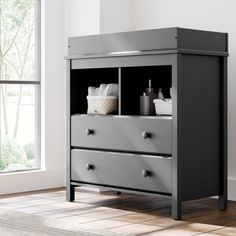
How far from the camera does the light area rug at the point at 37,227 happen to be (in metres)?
2.95

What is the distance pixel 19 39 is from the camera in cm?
439

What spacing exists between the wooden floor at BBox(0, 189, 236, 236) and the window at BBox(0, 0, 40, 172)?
0.32 m

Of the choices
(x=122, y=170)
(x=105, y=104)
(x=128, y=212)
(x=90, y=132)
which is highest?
(x=105, y=104)

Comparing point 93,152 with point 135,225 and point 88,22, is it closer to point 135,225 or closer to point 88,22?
point 135,225

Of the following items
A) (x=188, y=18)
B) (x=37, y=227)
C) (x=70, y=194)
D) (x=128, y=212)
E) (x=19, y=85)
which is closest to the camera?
(x=37, y=227)

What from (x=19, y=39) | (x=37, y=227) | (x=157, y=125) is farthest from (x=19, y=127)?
(x=37, y=227)

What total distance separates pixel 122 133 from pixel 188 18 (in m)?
1.00

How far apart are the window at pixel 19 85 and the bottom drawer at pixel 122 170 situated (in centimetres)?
62

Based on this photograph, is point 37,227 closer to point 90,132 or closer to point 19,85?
point 90,132

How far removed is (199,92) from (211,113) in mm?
160

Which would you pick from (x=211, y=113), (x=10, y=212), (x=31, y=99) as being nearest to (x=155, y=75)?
(x=211, y=113)

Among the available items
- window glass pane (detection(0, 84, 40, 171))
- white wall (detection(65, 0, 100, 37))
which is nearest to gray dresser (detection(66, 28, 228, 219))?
white wall (detection(65, 0, 100, 37))

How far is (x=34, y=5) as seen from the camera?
446 centimetres

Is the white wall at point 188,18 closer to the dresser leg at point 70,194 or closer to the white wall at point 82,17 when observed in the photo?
the white wall at point 82,17
